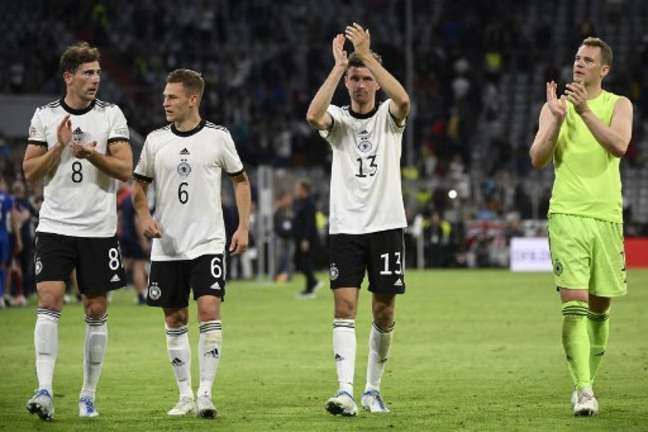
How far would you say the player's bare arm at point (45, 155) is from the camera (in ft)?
34.2

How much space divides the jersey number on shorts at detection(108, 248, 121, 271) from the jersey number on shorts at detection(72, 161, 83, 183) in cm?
57

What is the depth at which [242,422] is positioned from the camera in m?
10.4

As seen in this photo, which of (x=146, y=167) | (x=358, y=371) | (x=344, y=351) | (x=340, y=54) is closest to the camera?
(x=340, y=54)

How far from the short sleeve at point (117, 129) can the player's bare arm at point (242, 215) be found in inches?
34.8

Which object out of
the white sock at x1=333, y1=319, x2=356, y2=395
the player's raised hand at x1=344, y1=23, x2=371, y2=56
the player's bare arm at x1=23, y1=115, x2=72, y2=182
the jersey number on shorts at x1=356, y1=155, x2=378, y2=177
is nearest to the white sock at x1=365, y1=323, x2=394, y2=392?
the white sock at x1=333, y1=319, x2=356, y2=395

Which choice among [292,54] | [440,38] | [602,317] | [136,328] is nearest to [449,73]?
[440,38]

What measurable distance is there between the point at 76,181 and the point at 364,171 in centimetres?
212

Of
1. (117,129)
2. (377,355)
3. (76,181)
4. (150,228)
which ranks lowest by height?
(377,355)

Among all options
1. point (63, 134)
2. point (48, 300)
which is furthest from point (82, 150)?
point (48, 300)

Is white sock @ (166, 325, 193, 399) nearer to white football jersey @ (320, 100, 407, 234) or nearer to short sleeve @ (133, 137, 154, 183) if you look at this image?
short sleeve @ (133, 137, 154, 183)

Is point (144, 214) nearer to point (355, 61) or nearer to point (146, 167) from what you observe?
point (146, 167)

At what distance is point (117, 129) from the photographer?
10852 mm

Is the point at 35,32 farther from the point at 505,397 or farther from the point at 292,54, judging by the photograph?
the point at 505,397

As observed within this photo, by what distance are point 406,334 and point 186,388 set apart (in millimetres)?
8744
